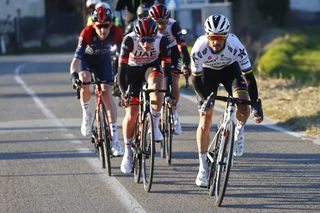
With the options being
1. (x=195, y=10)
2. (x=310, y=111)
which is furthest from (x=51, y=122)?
(x=195, y=10)

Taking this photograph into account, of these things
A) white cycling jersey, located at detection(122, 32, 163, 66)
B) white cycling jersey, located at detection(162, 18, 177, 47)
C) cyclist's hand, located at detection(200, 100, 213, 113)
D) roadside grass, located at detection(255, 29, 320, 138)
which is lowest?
roadside grass, located at detection(255, 29, 320, 138)

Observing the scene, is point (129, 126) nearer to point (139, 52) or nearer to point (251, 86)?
point (139, 52)

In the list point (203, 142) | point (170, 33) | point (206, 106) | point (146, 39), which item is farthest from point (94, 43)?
point (206, 106)

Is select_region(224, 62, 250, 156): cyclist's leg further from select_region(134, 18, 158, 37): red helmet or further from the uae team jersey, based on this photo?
the uae team jersey

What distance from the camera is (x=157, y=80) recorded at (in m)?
9.45

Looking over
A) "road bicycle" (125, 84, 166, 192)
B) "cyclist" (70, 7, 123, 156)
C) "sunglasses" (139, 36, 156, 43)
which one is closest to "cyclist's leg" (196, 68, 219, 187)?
"road bicycle" (125, 84, 166, 192)

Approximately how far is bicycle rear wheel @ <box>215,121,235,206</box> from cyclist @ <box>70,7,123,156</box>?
2.21 m

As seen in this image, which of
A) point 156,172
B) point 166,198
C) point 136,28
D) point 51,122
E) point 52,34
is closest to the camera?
→ point 166,198

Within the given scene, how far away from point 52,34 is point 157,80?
5309 cm

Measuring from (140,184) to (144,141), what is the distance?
54 centimetres

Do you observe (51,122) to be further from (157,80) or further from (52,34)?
(52,34)

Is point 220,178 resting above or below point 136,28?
below

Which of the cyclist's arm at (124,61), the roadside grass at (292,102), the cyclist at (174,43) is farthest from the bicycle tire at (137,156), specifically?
the roadside grass at (292,102)

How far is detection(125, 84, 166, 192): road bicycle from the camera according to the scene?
889 centimetres
